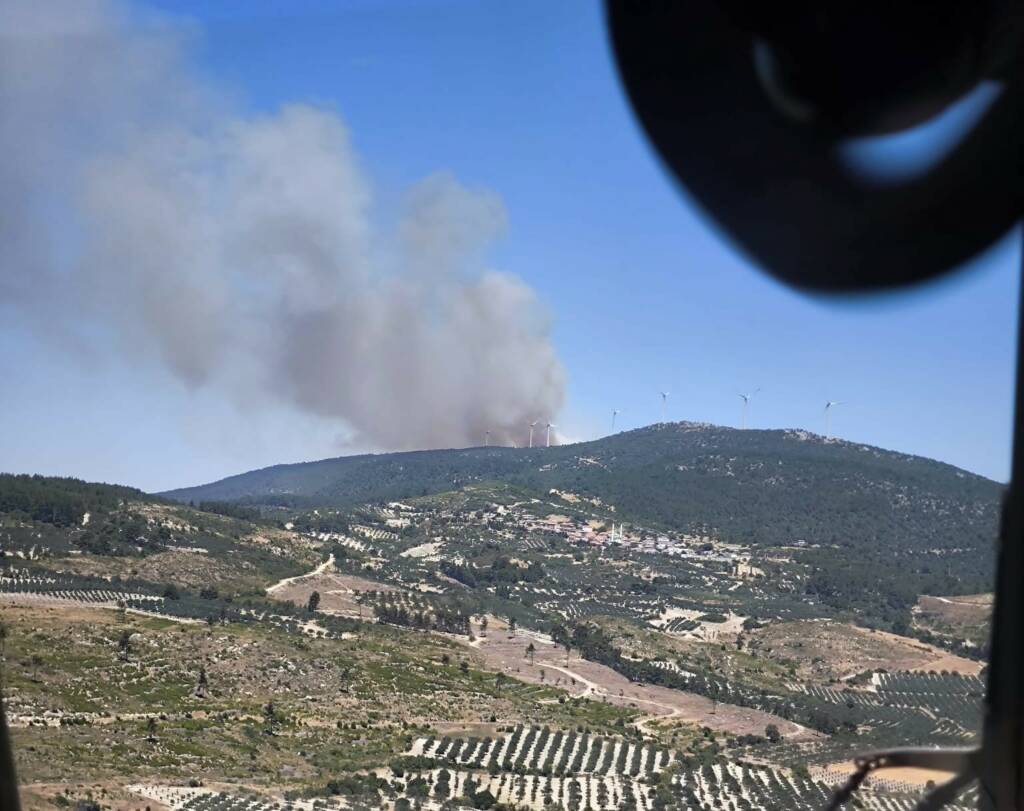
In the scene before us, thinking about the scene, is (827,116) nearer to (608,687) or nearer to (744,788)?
(744,788)

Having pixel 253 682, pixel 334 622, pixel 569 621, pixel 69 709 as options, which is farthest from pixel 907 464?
pixel 69 709

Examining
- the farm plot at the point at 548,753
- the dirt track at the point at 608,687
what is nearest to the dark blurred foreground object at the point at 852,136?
the dirt track at the point at 608,687

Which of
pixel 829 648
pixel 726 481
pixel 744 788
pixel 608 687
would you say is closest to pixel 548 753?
pixel 744 788

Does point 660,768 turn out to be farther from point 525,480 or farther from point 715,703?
point 525,480

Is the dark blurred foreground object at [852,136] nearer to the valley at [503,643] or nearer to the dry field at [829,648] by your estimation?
the valley at [503,643]

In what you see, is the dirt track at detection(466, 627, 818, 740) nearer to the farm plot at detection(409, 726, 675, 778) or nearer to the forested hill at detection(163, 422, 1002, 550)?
the farm plot at detection(409, 726, 675, 778)

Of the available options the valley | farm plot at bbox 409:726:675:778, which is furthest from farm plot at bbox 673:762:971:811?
farm plot at bbox 409:726:675:778

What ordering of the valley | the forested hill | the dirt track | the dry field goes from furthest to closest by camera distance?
the forested hill
the dry field
the dirt track
the valley
